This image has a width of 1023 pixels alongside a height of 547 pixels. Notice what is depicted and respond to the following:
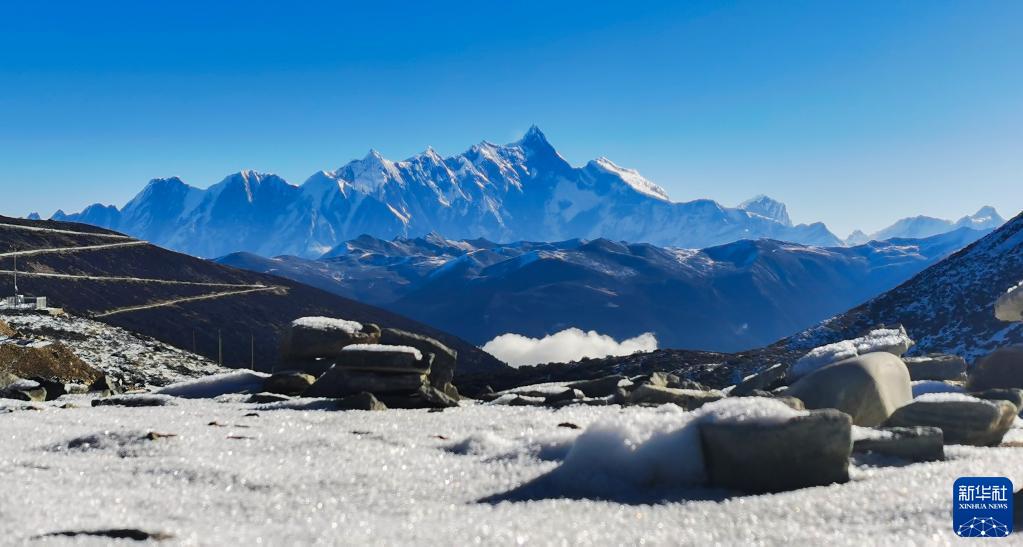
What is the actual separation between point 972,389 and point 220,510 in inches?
594

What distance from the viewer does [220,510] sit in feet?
20.5

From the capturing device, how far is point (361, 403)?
13.9 metres

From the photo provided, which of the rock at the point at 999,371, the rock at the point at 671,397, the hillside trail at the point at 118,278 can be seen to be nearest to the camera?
the rock at the point at 671,397

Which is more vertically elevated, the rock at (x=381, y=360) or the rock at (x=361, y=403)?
the rock at (x=381, y=360)

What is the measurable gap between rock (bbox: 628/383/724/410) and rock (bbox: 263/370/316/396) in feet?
28.5

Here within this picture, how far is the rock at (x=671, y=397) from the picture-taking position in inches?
484

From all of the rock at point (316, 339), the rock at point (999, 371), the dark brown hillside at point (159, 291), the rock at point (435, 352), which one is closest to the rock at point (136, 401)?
the rock at point (316, 339)

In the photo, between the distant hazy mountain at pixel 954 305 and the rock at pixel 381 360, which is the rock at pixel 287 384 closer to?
the rock at pixel 381 360

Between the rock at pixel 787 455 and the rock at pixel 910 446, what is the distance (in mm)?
1139

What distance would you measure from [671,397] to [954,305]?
8115cm

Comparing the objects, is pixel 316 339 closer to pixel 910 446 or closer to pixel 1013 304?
pixel 910 446

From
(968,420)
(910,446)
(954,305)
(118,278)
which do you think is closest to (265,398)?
(910,446)

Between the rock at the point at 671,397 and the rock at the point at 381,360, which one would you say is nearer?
the rock at the point at 671,397

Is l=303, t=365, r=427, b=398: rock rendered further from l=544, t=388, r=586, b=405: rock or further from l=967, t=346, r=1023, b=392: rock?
l=967, t=346, r=1023, b=392: rock
